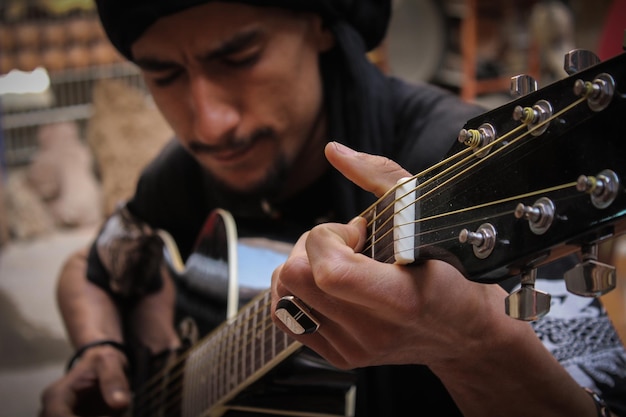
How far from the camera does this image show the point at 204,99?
0.89 metres

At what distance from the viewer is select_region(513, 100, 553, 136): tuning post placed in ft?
1.42

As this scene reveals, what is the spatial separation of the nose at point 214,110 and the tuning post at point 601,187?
561mm

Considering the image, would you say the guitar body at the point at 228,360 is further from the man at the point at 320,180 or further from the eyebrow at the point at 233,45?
the eyebrow at the point at 233,45

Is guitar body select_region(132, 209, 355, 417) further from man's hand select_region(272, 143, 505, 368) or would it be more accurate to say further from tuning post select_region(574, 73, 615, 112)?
tuning post select_region(574, 73, 615, 112)

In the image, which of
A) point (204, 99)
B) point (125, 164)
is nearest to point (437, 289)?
point (204, 99)

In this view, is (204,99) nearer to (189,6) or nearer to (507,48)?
(189,6)

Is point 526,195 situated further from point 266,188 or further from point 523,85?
point 266,188

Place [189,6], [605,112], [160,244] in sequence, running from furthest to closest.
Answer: [160,244]
[189,6]
[605,112]

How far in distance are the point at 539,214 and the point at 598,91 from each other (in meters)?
0.08

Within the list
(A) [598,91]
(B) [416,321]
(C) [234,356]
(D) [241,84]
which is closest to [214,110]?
(D) [241,84]

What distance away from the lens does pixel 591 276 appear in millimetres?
403

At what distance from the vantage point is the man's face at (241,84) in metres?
0.89

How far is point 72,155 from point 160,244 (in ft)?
Answer: 3.48

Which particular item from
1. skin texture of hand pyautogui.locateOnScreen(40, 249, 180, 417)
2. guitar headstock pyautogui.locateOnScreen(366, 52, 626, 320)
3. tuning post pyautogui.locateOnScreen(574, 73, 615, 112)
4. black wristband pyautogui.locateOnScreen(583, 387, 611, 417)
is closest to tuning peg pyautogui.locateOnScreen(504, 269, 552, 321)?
guitar headstock pyautogui.locateOnScreen(366, 52, 626, 320)
